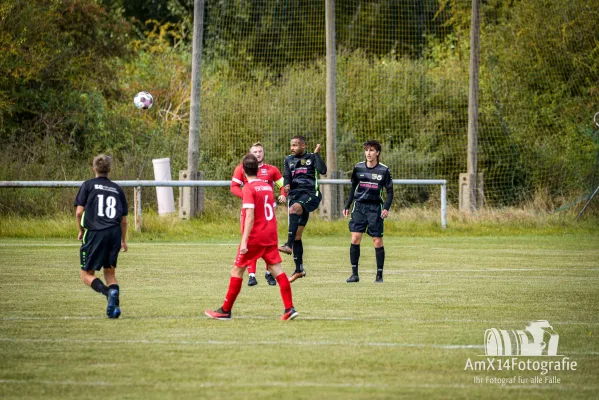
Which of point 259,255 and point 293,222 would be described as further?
point 293,222

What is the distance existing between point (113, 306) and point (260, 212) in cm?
175

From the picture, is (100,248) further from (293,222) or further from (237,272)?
(293,222)

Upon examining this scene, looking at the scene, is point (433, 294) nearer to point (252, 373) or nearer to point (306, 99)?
point (252, 373)

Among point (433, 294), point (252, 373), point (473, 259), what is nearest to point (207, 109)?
point (473, 259)

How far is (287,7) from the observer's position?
30.4m

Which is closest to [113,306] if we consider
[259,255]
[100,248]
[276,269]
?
[100,248]

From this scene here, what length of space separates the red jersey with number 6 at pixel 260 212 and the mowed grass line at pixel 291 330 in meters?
0.82

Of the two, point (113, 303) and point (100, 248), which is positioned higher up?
point (100, 248)

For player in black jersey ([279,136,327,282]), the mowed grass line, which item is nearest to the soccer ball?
the mowed grass line

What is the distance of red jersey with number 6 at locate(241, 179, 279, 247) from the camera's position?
10.1 m

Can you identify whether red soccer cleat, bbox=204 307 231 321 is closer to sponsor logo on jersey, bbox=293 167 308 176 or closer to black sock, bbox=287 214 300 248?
black sock, bbox=287 214 300 248

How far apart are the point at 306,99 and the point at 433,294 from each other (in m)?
18.8

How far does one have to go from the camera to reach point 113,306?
1010cm

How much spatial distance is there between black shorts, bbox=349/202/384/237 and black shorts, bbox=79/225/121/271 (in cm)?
480
